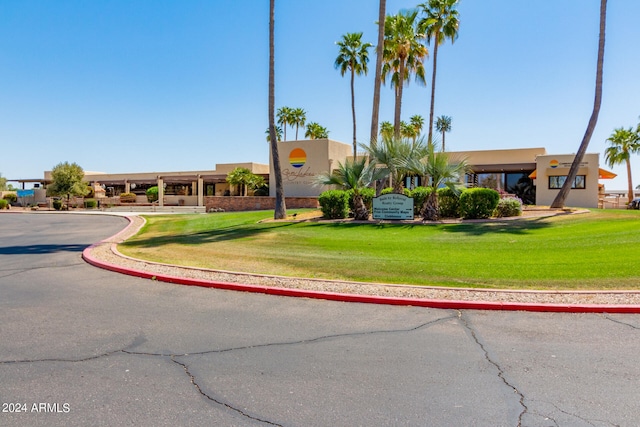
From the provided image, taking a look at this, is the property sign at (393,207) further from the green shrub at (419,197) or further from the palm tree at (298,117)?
the palm tree at (298,117)

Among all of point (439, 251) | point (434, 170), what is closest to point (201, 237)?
point (439, 251)

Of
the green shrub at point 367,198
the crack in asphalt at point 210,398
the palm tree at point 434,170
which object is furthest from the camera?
the green shrub at point 367,198

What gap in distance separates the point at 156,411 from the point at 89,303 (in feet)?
13.8

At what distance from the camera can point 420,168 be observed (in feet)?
62.0

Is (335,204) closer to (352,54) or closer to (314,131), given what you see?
(352,54)

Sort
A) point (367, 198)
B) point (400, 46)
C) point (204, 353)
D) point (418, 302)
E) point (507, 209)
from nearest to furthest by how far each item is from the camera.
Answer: point (204, 353) → point (418, 302) → point (507, 209) → point (367, 198) → point (400, 46)

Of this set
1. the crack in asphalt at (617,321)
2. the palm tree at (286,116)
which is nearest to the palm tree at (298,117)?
the palm tree at (286,116)

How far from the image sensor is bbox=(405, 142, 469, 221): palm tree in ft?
61.1

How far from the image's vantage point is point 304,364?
464 cm

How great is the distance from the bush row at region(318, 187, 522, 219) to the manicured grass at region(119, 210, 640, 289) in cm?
128

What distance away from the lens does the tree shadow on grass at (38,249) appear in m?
13.4

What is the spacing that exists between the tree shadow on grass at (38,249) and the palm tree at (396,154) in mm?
12252

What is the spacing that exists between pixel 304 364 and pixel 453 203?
1613 centimetres

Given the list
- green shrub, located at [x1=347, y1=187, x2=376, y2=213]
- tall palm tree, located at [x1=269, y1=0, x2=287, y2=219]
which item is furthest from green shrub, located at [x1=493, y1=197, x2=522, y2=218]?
tall palm tree, located at [x1=269, y1=0, x2=287, y2=219]
